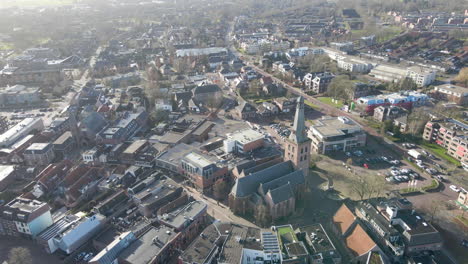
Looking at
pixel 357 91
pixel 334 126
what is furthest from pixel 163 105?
pixel 357 91

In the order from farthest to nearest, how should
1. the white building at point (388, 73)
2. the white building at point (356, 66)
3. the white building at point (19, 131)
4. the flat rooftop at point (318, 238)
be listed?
1. the white building at point (356, 66)
2. the white building at point (388, 73)
3. the white building at point (19, 131)
4. the flat rooftop at point (318, 238)

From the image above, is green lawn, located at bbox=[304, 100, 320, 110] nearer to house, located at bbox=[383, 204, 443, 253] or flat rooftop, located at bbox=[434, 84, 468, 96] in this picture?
flat rooftop, located at bbox=[434, 84, 468, 96]

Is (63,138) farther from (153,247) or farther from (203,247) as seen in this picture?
(203,247)

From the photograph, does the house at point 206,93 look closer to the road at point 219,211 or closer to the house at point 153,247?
the road at point 219,211

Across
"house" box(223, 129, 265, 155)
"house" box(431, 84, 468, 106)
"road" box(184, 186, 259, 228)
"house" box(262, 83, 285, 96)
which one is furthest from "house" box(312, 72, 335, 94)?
"road" box(184, 186, 259, 228)

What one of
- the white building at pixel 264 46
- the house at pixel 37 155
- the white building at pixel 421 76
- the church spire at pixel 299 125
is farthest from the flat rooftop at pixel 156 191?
the white building at pixel 264 46

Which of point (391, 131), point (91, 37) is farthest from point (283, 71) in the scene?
point (91, 37)

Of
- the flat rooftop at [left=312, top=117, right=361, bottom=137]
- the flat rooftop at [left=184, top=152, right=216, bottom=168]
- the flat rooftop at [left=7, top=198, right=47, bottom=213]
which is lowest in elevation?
the flat rooftop at [left=7, top=198, right=47, bottom=213]
